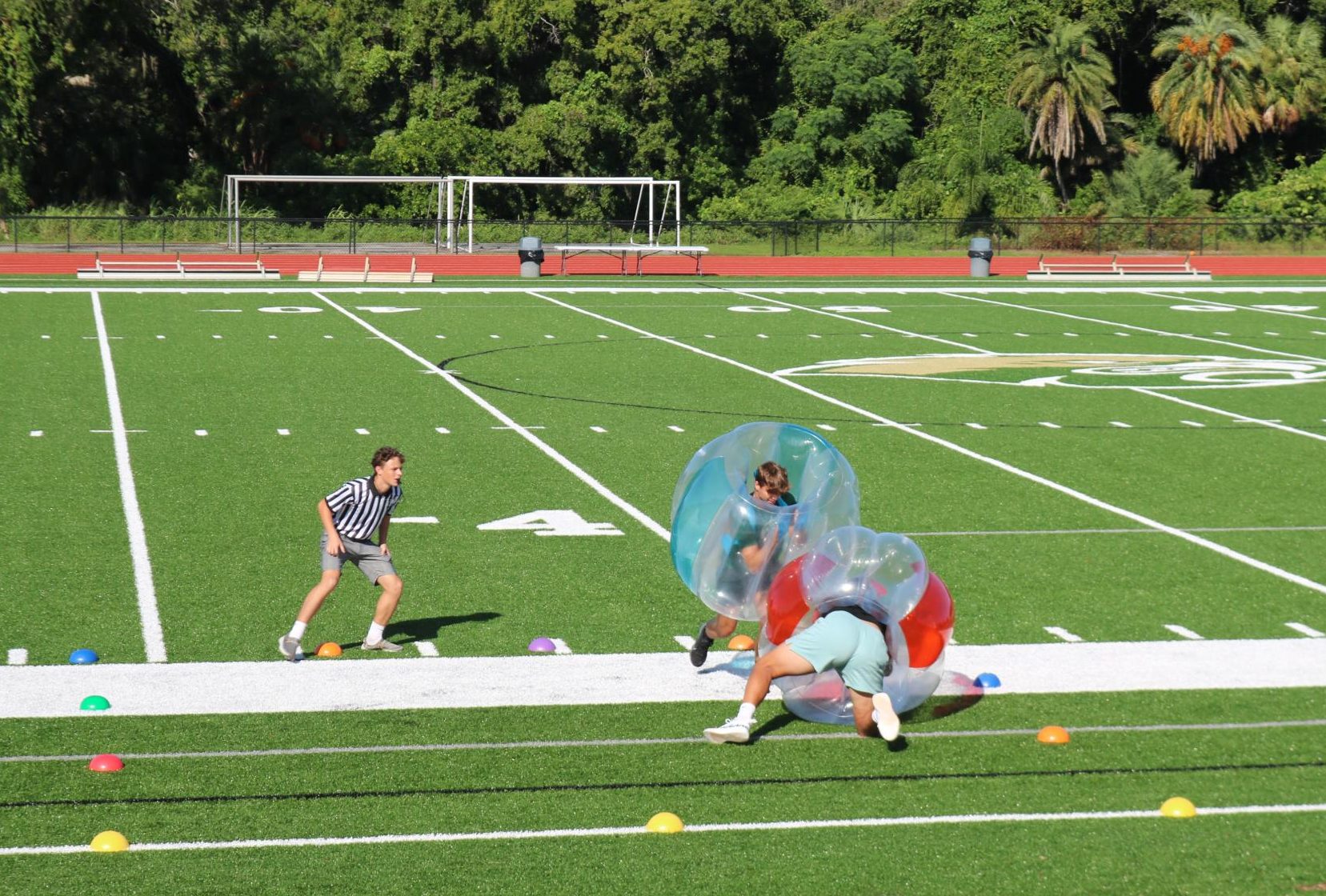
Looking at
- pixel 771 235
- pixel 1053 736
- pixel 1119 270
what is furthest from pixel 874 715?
pixel 771 235

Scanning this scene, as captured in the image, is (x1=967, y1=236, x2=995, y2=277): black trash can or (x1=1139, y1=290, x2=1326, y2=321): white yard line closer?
(x1=1139, y1=290, x2=1326, y2=321): white yard line

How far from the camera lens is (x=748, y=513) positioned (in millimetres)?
8930

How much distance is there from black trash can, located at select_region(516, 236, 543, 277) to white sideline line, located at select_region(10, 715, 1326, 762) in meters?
37.6

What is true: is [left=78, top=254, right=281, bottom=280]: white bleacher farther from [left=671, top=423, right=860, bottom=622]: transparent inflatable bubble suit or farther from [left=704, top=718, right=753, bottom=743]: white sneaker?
[left=704, top=718, right=753, bottom=743]: white sneaker

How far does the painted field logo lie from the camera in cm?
2450

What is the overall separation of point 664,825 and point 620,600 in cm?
453

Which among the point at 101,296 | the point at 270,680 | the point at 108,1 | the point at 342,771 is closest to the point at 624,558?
the point at 270,680

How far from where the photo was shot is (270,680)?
379 inches

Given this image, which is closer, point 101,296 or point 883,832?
point 883,832

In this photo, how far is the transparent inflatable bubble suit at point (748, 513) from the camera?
8.95m

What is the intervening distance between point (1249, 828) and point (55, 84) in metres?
60.8

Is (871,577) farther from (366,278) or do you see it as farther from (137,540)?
(366,278)

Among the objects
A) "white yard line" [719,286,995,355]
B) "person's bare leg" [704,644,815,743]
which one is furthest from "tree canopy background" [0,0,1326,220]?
"person's bare leg" [704,644,815,743]

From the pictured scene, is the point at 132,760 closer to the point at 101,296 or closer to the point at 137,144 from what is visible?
the point at 101,296
